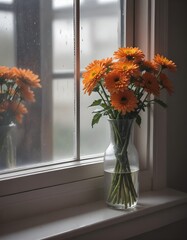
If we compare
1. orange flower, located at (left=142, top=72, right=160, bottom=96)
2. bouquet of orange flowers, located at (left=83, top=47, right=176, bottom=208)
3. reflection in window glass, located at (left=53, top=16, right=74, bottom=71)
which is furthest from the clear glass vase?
reflection in window glass, located at (left=53, top=16, right=74, bottom=71)

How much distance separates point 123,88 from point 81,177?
13.0 inches

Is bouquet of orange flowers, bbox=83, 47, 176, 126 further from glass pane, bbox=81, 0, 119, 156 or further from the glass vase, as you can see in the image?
the glass vase

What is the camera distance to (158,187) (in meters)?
1.40

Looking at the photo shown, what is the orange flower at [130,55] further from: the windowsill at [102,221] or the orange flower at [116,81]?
the windowsill at [102,221]

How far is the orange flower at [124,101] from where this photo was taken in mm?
1094

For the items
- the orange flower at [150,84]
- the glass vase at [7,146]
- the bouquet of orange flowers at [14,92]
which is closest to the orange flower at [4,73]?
the bouquet of orange flowers at [14,92]

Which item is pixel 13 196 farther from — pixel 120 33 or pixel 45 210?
pixel 120 33

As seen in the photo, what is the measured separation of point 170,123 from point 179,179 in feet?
0.73

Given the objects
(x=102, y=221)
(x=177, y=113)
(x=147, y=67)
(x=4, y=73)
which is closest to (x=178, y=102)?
(x=177, y=113)

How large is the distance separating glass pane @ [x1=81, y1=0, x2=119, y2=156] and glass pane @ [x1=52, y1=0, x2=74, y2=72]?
47 mm

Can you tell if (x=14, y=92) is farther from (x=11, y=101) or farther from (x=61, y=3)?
(x=61, y=3)

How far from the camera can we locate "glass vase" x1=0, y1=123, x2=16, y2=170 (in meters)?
1.09

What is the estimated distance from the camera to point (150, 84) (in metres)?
1.12

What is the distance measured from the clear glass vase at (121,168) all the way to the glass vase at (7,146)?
279 mm
